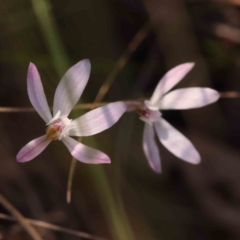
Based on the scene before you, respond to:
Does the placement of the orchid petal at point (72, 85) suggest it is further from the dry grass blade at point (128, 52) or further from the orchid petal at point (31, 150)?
the dry grass blade at point (128, 52)

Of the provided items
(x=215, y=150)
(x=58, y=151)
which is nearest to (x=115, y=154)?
(x=58, y=151)

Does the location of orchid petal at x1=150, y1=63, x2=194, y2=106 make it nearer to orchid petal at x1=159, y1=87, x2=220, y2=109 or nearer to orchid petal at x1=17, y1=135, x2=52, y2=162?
Result: orchid petal at x1=159, y1=87, x2=220, y2=109

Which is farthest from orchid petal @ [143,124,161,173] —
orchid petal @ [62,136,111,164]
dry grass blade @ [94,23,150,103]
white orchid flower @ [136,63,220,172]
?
dry grass blade @ [94,23,150,103]

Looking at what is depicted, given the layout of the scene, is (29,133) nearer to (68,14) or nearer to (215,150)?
(68,14)

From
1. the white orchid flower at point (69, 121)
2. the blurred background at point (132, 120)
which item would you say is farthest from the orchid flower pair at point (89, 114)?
the blurred background at point (132, 120)

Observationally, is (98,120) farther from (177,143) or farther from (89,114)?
(177,143)

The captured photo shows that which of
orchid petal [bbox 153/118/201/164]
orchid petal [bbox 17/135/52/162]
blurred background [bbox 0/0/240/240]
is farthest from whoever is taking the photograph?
blurred background [bbox 0/0/240/240]

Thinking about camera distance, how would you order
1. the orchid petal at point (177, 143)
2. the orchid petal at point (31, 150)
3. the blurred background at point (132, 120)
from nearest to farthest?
the orchid petal at point (31, 150), the orchid petal at point (177, 143), the blurred background at point (132, 120)
